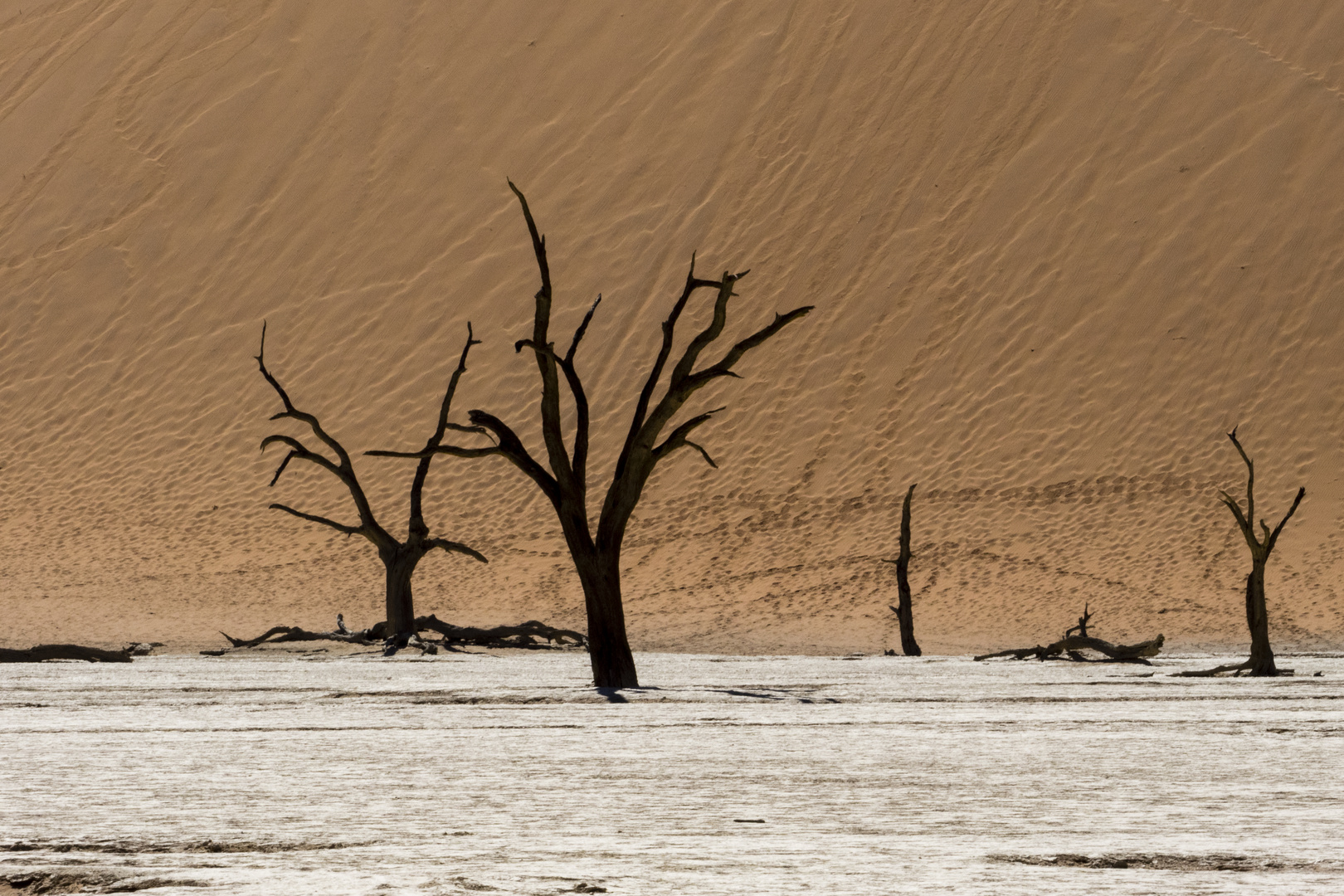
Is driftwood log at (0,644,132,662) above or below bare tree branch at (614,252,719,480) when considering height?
below

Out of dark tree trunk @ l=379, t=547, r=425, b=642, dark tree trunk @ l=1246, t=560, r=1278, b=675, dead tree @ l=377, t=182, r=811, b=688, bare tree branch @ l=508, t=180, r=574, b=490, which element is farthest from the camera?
dark tree trunk @ l=379, t=547, r=425, b=642

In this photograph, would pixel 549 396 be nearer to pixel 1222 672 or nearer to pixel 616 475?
pixel 616 475

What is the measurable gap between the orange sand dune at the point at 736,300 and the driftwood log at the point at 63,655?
6.81 m

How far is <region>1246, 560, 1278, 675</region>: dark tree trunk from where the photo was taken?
43.8 ft

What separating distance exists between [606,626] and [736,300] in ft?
72.1

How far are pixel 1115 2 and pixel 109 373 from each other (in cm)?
2186

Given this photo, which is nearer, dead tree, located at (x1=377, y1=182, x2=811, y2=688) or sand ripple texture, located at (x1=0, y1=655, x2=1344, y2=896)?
sand ripple texture, located at (x1=0, y1=655, x2=1344, y2=896)

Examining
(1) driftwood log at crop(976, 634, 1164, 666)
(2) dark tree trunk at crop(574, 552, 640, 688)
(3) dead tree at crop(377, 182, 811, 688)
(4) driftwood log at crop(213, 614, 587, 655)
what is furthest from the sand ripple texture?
(4) driftwood log at crop(213, 614, 587, 655)

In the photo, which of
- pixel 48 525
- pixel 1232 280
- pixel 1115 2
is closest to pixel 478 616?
pixel 48 525

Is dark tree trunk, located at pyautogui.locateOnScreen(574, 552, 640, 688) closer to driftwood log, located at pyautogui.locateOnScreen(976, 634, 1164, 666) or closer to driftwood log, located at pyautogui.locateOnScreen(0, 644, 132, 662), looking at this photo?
driftwood log, located at pyautogui.locateOnScreen(976, 634, 1164, 666)

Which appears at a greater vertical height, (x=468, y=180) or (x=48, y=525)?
(x=468, y=180)

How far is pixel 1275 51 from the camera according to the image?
35.4 metres

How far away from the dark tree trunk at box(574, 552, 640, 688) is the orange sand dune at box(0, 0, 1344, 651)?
35.3 feet

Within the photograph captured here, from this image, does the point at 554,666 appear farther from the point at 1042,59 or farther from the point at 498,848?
the point at 1042,59
